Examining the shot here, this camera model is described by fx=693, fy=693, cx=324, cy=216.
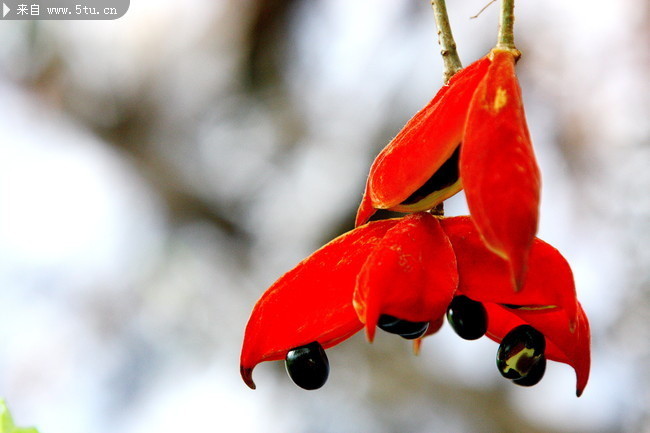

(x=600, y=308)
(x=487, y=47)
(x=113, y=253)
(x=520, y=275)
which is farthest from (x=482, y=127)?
(x=113, y=253)

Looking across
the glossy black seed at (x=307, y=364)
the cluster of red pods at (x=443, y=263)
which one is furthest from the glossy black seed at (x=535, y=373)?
the glossy black seed at (x=307, y=364)

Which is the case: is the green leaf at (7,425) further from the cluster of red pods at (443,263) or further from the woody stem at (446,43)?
Result: the woody stem at (446,43)

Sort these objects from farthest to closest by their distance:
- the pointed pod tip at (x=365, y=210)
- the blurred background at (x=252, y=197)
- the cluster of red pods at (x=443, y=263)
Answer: the blurred background at (x=252, y=197) → the pointed pod tip at (x=365, y=210) → the cluster of red pods at (x=443, y=263)

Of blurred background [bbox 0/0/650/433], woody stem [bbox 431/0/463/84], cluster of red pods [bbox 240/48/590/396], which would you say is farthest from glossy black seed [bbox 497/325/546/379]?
blurred background [bbox 0/0/650/433]

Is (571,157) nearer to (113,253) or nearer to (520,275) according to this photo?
(113,253)

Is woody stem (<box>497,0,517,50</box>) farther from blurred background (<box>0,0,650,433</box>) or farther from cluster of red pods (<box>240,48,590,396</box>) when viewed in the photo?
blurred background (<box>0,0,650,433</box>)

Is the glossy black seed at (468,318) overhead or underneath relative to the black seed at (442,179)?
underneath
